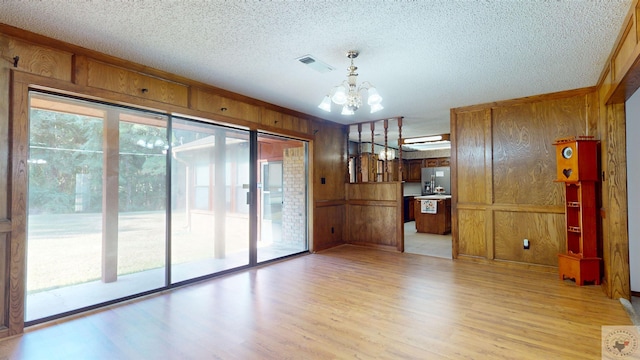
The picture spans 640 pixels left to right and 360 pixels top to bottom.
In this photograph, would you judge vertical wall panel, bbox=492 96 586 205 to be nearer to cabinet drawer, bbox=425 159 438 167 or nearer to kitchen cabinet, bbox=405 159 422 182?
cabinet drawer, bbox=425 159 438 167

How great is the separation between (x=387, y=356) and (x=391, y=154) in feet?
20.1

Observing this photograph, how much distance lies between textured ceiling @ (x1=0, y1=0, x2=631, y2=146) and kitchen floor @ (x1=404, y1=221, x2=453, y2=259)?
111 inches

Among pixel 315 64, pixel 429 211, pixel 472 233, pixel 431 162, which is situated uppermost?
pixel 315 64

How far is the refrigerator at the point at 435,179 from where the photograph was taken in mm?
9609

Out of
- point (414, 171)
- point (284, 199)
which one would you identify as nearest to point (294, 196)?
point (284, 199)

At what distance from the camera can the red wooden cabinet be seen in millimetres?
3533

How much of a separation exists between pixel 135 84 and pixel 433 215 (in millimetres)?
6532

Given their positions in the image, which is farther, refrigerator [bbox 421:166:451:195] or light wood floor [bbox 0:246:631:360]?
refrigerator [bbox 421:166:451:195]

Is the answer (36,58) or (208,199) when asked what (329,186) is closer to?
(208,199)

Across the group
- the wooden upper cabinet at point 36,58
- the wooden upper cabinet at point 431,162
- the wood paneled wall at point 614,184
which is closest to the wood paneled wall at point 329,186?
the wooden upper cabinet at point 36,58

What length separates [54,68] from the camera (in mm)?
2705

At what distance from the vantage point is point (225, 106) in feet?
13.4

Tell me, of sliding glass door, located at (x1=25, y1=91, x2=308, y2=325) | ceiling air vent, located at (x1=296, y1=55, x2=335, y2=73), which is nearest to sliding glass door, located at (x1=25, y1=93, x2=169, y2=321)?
sliding glass door, located at (x1=25, y1=91, x2=308, y2=325)

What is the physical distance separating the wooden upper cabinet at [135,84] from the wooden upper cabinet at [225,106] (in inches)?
7.2
